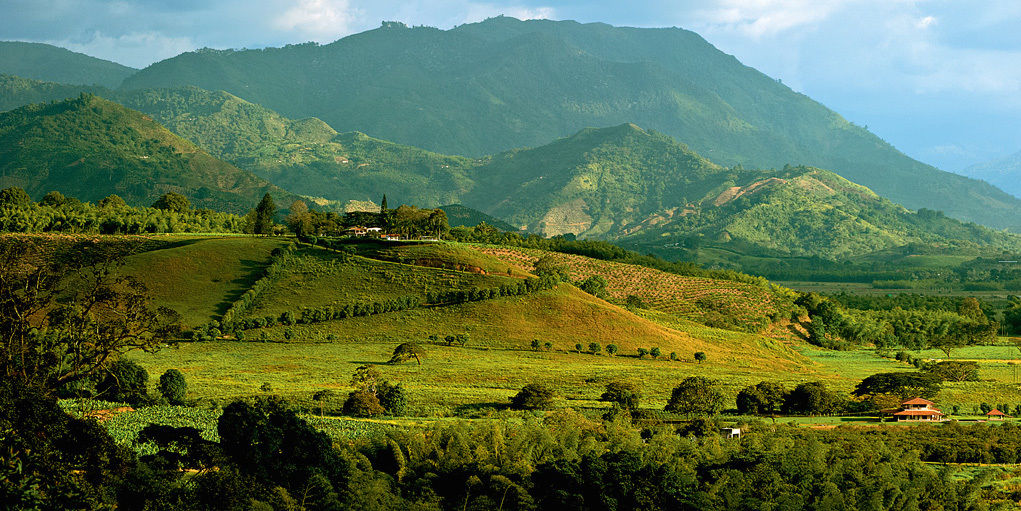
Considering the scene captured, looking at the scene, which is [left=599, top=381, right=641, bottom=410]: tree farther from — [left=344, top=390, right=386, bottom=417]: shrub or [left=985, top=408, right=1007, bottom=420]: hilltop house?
[left=985, top=408, right=1007, bottom=420]: hilltop house

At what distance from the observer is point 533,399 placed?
72.9 m

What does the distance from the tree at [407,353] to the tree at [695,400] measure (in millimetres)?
30207

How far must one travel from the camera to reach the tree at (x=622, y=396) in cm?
7481

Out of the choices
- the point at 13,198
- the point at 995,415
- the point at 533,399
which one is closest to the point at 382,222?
the point at 13,198

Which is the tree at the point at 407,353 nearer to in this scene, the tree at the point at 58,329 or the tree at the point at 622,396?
the tree at the point at 622,396

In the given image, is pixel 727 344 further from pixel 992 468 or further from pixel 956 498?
pixel 956 498

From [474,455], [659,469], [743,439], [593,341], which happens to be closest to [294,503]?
[474,455]

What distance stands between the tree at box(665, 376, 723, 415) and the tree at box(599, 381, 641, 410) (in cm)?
268

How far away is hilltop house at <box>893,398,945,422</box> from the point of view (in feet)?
240

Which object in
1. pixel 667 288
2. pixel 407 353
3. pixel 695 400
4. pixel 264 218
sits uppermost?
pixel 264 218

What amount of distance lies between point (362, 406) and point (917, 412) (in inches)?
1702

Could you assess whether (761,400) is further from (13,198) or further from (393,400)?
(13,198)

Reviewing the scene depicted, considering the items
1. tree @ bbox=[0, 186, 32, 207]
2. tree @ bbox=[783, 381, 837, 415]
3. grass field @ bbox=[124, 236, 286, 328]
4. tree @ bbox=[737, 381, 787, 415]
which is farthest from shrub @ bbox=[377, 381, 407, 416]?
tree @ bbox=[0, 186, 32, 207]

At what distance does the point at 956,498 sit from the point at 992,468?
1163cm
